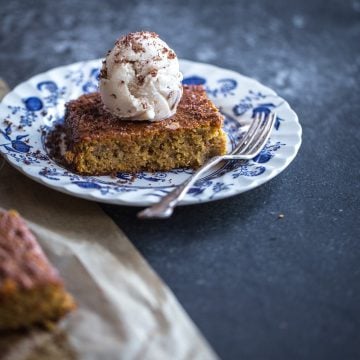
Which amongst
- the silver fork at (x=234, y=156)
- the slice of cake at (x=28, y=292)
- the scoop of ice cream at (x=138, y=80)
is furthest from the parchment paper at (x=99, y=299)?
the scoop of ice cream at (x=138, y=80)

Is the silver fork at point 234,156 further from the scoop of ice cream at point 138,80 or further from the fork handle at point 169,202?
the scoop of ice cream at point 138,80

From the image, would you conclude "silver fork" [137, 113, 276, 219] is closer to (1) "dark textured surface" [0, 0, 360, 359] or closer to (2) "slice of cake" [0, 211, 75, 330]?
(1) "dark textured surface" [0, 0, 360, 359]

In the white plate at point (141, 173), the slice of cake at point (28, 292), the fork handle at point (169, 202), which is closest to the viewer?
the slice of cake at point (28, 292)

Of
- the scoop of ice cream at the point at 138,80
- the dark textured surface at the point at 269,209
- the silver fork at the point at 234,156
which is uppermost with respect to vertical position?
the scoop of ice cream at the point at 138,80

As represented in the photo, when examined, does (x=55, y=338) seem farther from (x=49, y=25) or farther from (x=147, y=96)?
(x=49, y=25)

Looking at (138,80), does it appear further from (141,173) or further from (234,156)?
(234,156)

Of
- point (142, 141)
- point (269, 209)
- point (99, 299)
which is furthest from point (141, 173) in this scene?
point (99, 299)
